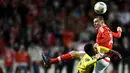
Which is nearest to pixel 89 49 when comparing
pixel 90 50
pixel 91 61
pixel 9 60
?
pixel 90 50

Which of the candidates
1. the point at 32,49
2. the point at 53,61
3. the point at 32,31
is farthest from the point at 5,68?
the point at 53,61

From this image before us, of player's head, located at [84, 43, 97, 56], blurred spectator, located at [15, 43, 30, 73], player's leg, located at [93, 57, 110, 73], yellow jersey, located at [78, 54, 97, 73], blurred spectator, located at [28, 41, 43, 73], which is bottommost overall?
blurred spectator, located at [28, 41, 43, 73]

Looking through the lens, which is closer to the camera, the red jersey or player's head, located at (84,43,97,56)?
player's head, located at (84,43,97,56)

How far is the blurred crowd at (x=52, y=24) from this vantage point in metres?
25.5

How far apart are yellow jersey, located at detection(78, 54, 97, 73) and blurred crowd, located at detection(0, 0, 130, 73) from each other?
6.56m

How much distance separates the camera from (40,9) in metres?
27.7

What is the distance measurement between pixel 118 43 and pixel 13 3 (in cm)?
474

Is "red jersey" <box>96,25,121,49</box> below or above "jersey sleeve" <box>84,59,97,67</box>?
above

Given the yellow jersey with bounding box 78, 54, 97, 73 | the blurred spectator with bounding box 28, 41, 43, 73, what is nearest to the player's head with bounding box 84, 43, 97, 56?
the yellow jersey with bounding box 78, 54, 97, 73

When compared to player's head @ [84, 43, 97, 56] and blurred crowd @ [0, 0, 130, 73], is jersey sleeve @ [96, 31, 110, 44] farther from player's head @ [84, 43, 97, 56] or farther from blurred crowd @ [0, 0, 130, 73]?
blurred crowd @ [0, 0, 130, 73]

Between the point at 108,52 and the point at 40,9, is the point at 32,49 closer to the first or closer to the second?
the point at 40,9

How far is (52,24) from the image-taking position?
2689cm

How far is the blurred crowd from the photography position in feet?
83.7

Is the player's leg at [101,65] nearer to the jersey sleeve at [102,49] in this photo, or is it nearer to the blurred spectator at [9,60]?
the jersey sleeve at [102,49]
